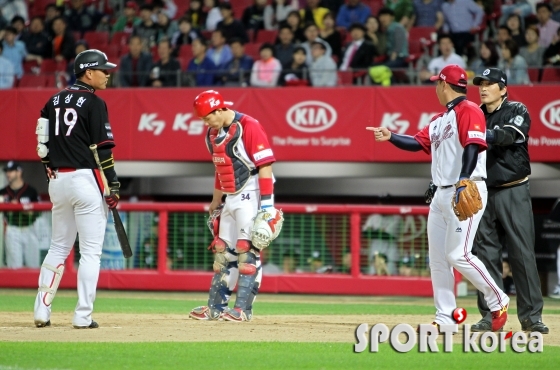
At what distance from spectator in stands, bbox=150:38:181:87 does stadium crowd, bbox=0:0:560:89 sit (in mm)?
22

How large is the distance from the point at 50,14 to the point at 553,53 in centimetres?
986

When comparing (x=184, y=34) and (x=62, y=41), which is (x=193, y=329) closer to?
(x=184, y=34)

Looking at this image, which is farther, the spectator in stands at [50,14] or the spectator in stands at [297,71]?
the spectator in stands at [50,14]

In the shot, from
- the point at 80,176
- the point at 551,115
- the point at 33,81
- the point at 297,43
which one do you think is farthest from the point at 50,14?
the point at 80,176

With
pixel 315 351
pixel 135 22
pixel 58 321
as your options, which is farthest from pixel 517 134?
pixel 135 22

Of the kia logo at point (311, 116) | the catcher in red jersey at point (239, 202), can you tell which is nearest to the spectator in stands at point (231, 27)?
the kia logo at point (311, 116)

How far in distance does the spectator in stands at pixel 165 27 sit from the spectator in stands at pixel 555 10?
22.1 feet

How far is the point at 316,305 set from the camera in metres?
11.0

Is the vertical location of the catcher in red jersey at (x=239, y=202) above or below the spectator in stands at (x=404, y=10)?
below

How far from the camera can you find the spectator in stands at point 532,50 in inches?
574

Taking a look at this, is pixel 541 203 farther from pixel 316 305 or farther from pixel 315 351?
pixel 315 351

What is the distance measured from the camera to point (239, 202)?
324 inches

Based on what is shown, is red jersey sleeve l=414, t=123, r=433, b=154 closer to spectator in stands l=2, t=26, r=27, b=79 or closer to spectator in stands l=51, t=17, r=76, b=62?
spectator in stands l=51, t=17, r=76, b=62

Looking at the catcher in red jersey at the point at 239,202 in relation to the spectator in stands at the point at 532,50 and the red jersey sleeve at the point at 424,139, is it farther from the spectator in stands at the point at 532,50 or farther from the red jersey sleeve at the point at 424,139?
the spectator in stands at the point at 532,50
